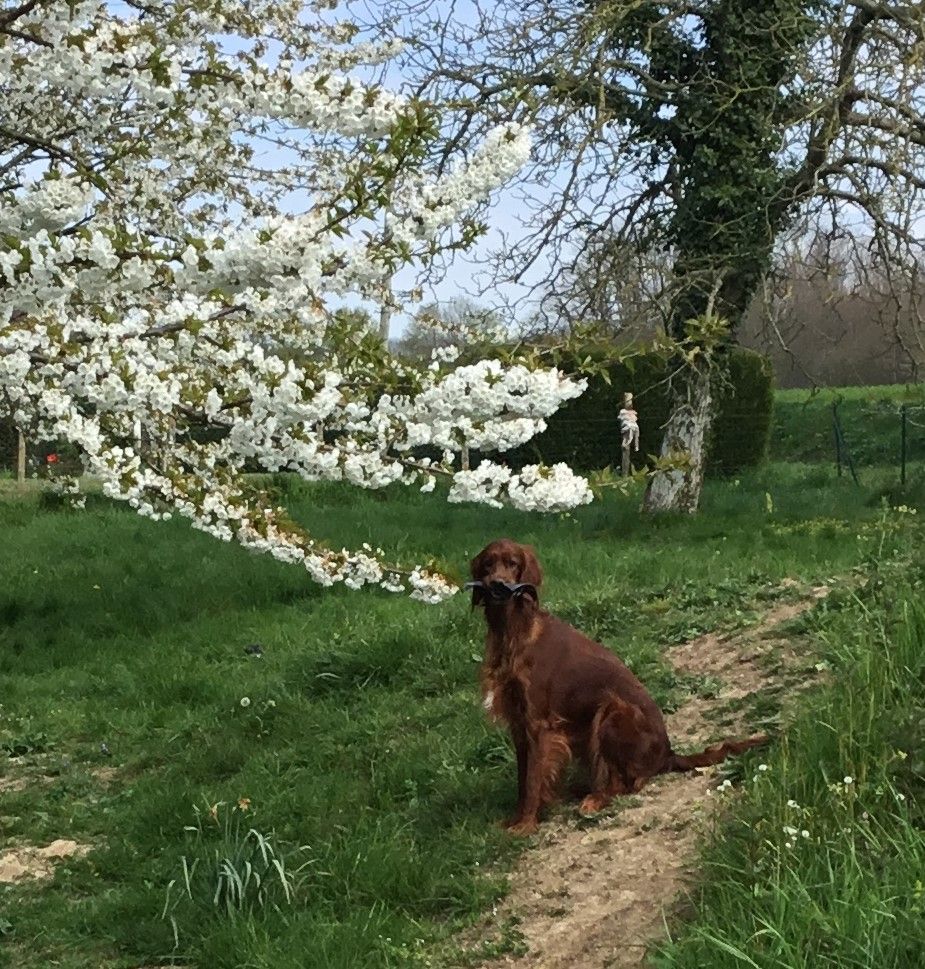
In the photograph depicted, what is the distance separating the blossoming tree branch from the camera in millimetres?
5016

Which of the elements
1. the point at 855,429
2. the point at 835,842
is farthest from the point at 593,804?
the point at 855,429

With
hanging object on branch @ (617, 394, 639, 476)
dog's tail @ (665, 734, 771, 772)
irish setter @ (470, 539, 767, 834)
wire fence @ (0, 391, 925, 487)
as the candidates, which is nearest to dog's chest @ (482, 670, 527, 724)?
irish setter @ (470, 539, 767, 834)

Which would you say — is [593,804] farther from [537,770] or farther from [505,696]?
[505,696]

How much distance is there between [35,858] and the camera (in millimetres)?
5309

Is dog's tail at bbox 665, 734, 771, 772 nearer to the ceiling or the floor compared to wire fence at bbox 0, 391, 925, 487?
nearer to the floor

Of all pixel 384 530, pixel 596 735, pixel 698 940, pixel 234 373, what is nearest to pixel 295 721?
pixel 234 373

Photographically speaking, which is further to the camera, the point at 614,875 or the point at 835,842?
the point at 614,875

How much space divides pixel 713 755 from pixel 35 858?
9.91 feet

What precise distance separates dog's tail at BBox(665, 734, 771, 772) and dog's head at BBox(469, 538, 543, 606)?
846 mm

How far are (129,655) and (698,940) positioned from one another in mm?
6528

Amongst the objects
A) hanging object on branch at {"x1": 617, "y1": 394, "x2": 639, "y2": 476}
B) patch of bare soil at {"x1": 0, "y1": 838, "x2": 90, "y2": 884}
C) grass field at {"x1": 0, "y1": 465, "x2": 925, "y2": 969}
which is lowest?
patch of bare soil at {"x1": 0, "y1": 838, "x2": 90, "y2": 884}

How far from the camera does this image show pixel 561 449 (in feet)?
66.5

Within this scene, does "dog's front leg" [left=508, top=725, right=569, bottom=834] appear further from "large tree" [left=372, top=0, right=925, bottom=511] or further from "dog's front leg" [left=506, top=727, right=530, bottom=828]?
"large tree" [left=372, top=0, right=925, bottom=511]

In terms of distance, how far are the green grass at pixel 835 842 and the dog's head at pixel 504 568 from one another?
3.56 feet
